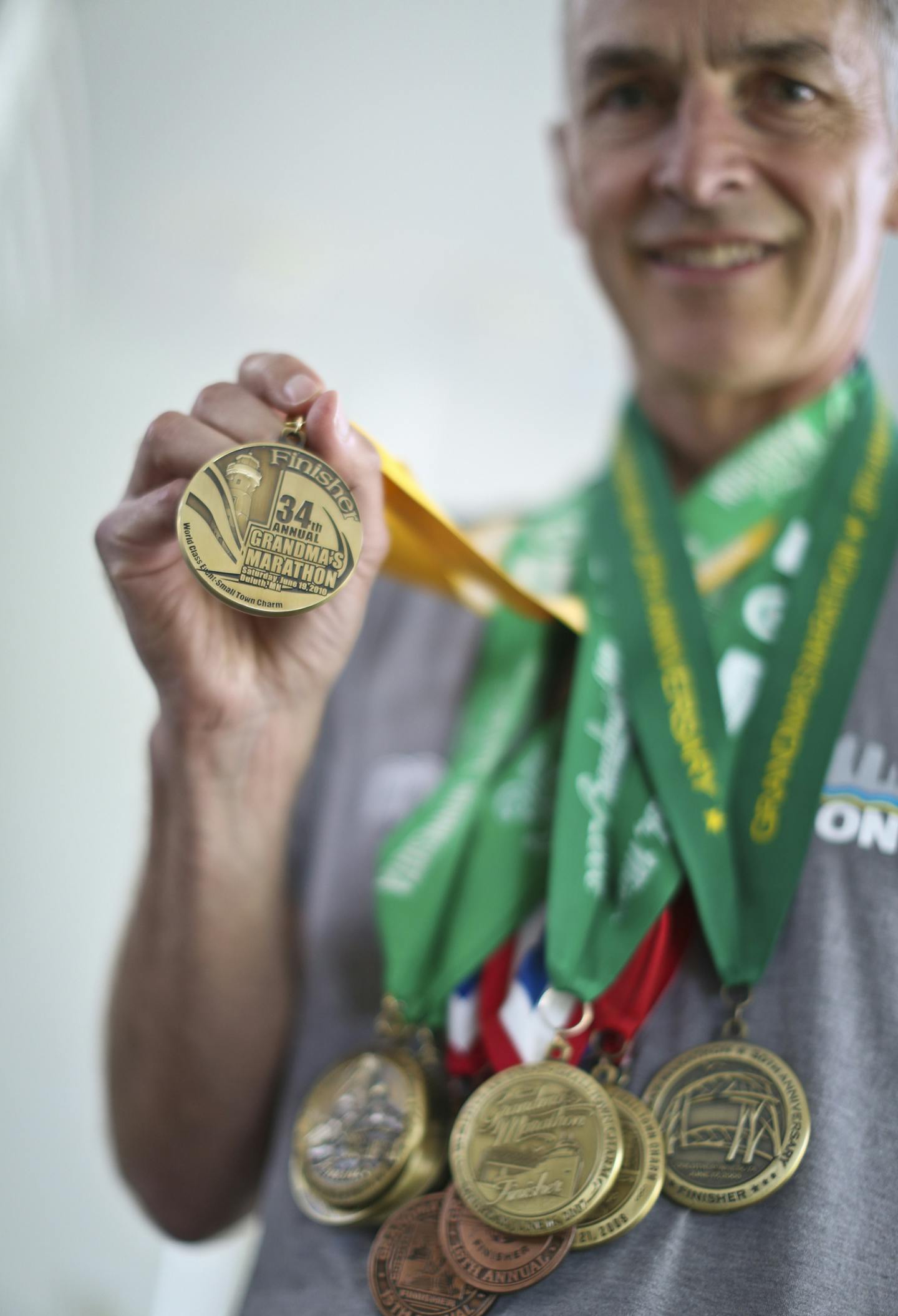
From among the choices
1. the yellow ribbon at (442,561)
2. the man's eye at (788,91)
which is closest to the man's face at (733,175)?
the man's eye at (788,91)

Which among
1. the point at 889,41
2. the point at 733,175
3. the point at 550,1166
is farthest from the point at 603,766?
the point at 889,41

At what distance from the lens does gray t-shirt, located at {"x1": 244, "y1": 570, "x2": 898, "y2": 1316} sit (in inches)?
24.4

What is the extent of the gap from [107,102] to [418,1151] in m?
1.36

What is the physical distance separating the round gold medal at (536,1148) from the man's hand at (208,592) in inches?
13.2

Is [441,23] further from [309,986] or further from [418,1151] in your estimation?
[418,1151]

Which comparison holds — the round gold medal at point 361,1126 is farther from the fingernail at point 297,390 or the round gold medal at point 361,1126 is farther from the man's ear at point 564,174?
the man's ear at point 564,174

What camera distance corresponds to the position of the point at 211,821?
85cm

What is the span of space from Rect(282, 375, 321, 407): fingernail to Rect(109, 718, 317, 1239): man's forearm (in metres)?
0.28

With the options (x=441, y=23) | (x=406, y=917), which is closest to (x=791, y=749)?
(x=406, y=917)

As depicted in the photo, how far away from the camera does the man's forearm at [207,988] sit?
0.85 meters

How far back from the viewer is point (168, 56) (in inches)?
53.4

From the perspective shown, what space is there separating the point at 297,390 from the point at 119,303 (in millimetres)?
1091

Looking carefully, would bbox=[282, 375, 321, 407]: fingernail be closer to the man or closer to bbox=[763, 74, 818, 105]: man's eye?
the man

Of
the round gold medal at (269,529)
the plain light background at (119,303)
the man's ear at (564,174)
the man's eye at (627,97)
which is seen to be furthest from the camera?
the plain light background at (119,303)
